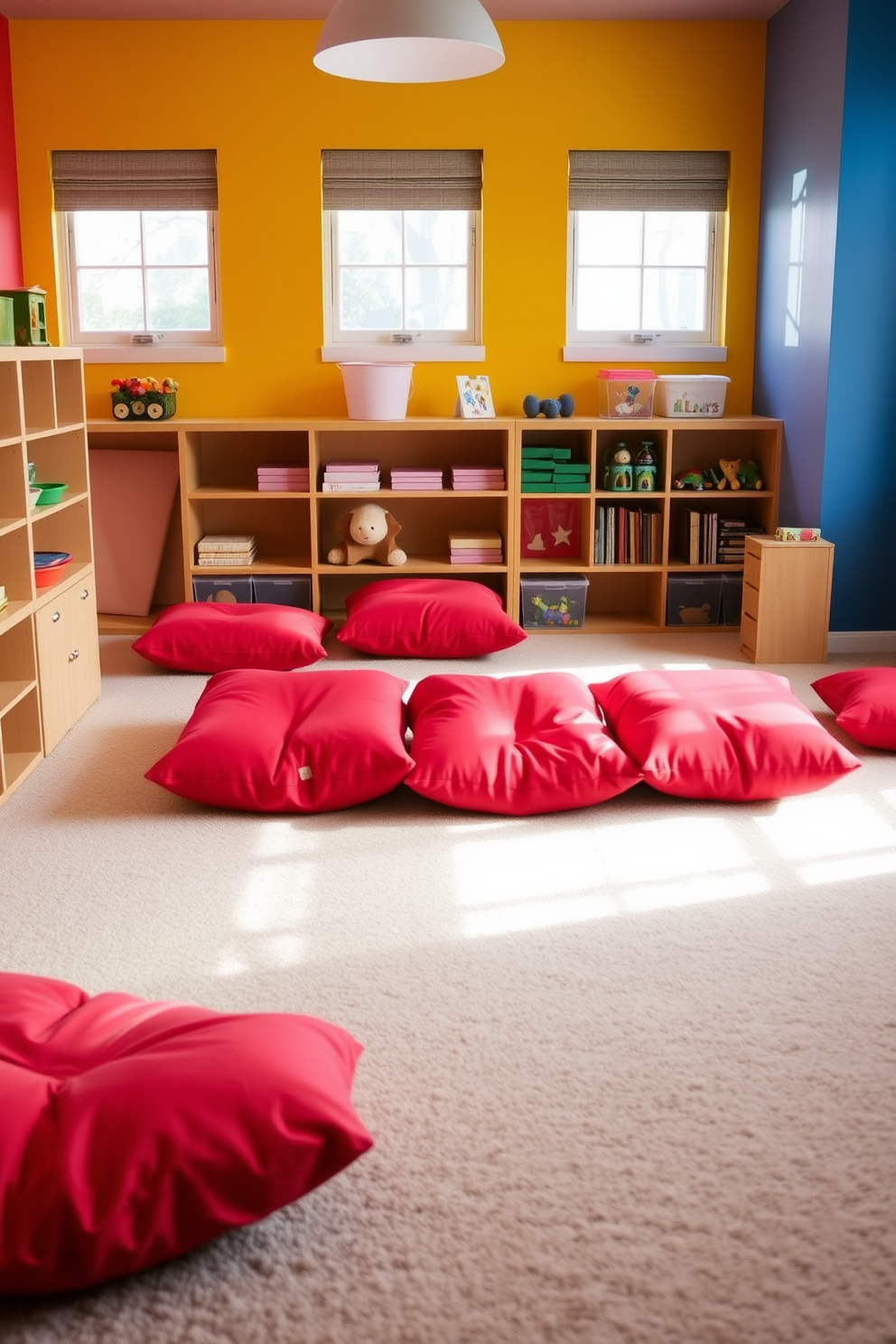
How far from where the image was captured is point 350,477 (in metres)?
5.68

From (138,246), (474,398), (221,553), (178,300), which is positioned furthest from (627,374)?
(138,246)

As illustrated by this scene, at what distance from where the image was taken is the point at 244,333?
597 centimetres

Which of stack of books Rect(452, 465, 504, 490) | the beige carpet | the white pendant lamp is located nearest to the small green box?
the white pendant lamp

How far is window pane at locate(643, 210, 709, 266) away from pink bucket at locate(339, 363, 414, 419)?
132cm

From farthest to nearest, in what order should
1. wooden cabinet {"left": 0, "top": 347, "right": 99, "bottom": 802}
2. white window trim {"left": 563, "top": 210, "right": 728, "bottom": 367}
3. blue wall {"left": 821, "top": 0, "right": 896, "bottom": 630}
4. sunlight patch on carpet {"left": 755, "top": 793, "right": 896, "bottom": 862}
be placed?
white window trim {"left": 563, "top": 210, "right": 728, "bottom": 367} → blue wall {"left": 821, "top": 0, "right": 896, "bottom": 630} → wooden cabinet {"left": 0, "top": 347, "right": 99, "bottom": 802} → sunlight patch on carpet {"left": 755, "top": 793, "right": 896, "bottom": 862}

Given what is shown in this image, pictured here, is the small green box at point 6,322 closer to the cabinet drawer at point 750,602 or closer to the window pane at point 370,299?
the window pane at point 370,299

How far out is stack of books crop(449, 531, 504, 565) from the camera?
5746mm

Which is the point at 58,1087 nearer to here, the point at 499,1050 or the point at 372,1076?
Result: the point at 372,1076

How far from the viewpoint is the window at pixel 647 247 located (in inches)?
233

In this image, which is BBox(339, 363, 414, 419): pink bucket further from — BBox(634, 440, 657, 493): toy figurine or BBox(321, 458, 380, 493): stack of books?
BBox(634, 440, 657, 493): toy figurine

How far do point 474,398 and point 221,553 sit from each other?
1314mm

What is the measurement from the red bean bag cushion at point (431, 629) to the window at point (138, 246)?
5.79 ft

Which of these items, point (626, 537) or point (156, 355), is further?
point (156, 355)

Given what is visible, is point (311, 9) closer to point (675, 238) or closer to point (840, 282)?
point (675, 238)
